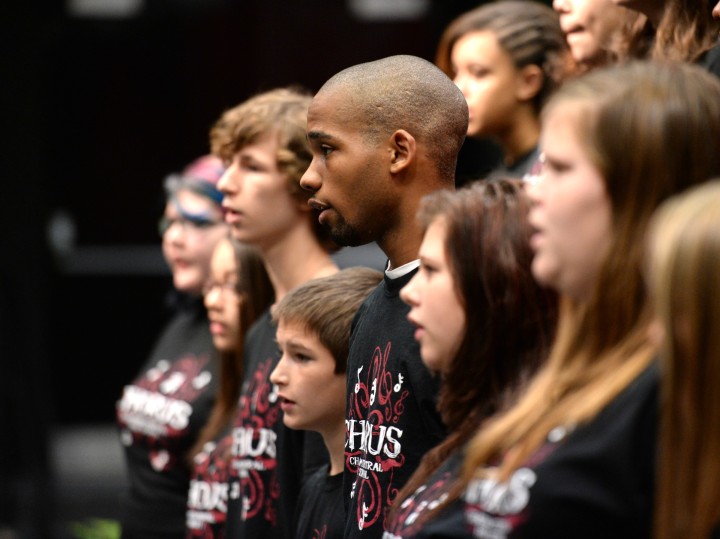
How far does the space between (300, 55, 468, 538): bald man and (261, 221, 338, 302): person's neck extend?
84 centimetres

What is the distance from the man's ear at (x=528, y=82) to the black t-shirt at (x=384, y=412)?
137cm

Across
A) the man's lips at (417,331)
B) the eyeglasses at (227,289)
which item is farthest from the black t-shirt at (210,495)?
the man's lips at (417,331)

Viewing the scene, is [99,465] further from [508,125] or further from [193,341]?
[508,125]

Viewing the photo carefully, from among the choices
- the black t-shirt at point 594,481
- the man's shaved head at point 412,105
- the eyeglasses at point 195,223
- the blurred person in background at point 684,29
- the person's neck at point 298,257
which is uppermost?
the blurred person in background at point 684,29

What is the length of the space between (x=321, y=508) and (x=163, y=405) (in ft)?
4.74

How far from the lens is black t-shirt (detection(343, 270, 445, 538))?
2408 millimetres

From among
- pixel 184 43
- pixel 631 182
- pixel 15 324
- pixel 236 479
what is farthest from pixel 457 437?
pixel 184 43

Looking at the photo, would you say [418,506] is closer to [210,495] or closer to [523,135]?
[210,495]

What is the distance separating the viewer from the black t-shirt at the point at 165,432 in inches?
165

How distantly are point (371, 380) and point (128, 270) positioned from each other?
5.45m

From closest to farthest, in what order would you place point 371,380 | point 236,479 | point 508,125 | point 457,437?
1. point 457,437
2. point 371,380
3. point 236,479
4. point 508,125

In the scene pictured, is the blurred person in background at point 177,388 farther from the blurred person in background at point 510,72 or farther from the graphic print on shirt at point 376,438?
the graphic print on shirt at point 376,438

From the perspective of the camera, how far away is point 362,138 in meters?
2.64

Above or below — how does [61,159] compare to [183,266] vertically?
below
